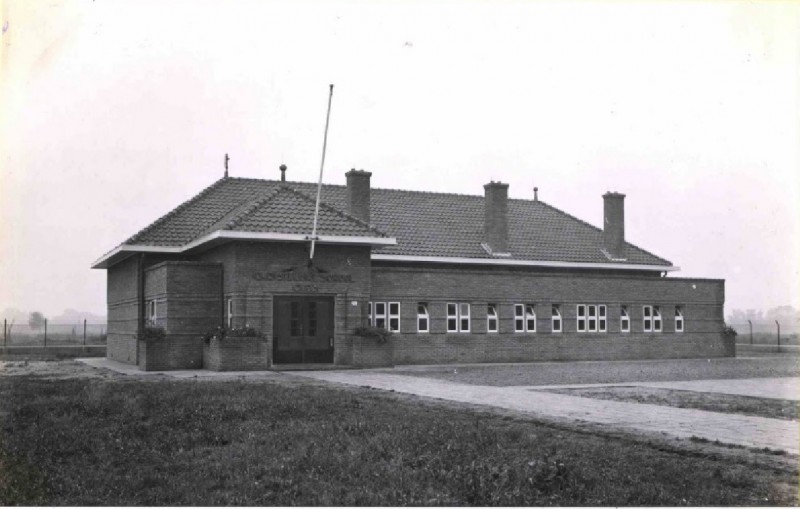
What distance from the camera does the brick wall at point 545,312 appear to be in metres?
30.9

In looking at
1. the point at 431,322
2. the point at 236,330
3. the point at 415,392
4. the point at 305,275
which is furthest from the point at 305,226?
the point at 415,392

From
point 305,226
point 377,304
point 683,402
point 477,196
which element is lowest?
point 683,402

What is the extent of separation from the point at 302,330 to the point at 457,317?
7.04 metres

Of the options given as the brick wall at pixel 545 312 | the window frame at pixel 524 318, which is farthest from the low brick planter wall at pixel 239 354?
the window frame at pixel 524 318

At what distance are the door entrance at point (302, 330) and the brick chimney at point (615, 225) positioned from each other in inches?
636

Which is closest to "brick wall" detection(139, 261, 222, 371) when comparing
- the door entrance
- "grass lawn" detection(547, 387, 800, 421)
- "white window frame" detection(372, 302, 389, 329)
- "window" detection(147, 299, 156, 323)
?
"window" detection(147, 299, 156, 323)

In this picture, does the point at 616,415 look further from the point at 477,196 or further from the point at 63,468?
the point at 477,196

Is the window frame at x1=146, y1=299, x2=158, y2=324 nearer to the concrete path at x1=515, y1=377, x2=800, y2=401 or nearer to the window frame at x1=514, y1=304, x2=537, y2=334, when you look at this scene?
the window frame at x1=514, y1=304, x2=537, y2=334

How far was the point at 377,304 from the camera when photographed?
3023cm

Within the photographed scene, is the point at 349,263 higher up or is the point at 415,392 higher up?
the point at 349,263

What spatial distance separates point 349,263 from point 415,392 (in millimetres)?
10119

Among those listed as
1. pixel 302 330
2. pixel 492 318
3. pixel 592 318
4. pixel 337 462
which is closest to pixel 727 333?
pixel 592 318

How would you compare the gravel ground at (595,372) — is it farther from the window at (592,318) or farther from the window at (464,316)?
the window at (592,318)

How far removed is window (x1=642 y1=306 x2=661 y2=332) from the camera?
117ft
